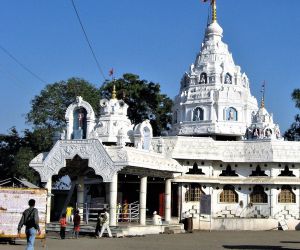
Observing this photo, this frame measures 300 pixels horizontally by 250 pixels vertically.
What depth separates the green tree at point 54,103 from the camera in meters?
52.8

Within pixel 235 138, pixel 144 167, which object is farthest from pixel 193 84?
pixel 144 167

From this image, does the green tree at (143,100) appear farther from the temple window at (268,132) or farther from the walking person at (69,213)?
the walking person at (69,213)

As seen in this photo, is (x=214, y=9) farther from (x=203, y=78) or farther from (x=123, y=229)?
(x=123, y=229)

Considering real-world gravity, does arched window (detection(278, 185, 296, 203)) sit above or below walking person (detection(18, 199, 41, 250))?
above

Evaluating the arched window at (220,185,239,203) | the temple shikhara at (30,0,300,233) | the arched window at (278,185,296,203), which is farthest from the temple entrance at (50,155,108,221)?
the arched window at (278,185,296,203)

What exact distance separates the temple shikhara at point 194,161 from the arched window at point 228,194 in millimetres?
71

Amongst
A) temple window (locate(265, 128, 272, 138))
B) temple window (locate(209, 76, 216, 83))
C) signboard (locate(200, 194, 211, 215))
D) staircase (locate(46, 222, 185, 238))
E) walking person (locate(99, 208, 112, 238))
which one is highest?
temple window (locate(209, 76, 216, 83))

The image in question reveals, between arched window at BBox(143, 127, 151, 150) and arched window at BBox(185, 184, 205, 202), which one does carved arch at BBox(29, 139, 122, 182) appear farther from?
arched window at BBox(185, 184, 205, 202)

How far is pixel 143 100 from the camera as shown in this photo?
2446 inches

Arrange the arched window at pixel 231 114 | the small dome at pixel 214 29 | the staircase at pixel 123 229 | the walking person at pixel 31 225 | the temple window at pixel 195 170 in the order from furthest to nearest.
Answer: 1. the small dome at pixel 214 29
2. the arched window at pixel 231 114
3. the temple window at pixel 195 170
4. the staircase at pixel 123 229
5. the walking person at pixel 31 225

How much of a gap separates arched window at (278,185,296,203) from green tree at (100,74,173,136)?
2455 centimetres

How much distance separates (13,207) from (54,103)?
3174 centimetres

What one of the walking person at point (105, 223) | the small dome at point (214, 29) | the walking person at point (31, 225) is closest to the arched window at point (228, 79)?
the small dome at point (214, 29)

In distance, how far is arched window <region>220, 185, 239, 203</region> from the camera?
40.3 meters
